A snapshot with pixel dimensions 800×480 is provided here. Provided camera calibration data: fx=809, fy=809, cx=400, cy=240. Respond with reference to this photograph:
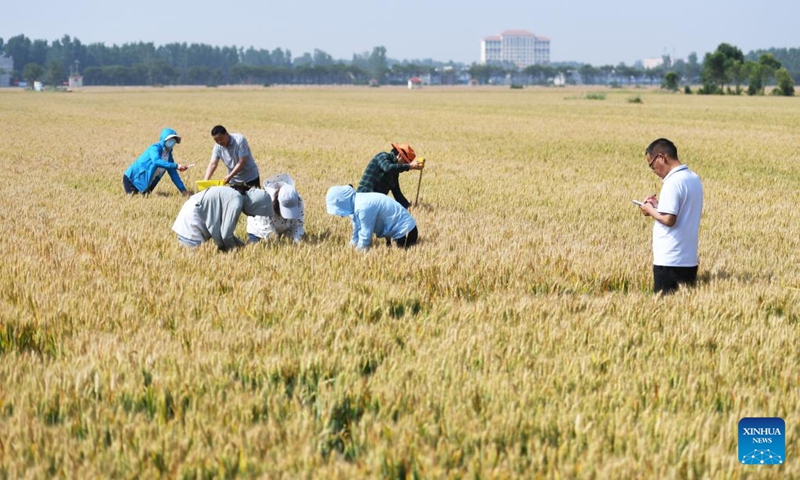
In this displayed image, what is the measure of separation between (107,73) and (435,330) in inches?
8146

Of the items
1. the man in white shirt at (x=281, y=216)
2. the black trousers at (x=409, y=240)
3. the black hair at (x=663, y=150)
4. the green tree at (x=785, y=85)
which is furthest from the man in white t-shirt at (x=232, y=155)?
the green tree at (x=785, y=85)

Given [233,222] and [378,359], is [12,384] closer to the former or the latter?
[378,359]

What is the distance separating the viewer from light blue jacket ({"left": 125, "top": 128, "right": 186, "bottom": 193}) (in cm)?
1226

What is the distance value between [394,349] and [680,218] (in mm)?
2879

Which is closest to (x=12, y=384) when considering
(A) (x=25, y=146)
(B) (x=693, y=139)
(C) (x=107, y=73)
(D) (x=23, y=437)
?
(D) (x=23, y=437)

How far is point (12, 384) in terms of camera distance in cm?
426

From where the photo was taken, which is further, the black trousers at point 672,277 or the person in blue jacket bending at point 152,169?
the person in blue jacket bending at point 152,169

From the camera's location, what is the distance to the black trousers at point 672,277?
670 cm

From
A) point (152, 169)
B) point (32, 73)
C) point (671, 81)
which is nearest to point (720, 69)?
point (671, 81)

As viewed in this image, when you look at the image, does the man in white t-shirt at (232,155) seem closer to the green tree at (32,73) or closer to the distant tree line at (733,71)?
the distant tree line at (733,71)

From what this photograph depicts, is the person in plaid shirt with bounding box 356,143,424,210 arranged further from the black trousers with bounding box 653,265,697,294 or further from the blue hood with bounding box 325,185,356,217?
the black trousers with bounding box 653,265,697,294

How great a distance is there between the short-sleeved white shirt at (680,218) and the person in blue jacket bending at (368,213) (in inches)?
101

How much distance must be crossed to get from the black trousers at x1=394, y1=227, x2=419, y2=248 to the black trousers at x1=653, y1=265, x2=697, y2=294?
107 inches

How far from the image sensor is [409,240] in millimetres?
8781
